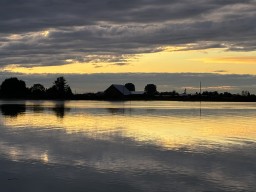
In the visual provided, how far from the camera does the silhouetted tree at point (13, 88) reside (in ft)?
566

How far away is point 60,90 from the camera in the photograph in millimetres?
178500

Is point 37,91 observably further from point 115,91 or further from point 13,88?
point 115,91

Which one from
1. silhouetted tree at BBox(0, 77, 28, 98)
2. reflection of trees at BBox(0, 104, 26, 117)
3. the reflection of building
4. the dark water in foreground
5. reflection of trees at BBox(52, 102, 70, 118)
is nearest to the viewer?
the dark water in foreground

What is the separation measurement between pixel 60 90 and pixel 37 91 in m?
11.0

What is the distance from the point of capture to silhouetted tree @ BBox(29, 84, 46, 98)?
568ft

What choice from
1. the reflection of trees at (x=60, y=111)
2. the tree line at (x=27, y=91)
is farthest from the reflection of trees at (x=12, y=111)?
the tree line at (x=27, y=91)

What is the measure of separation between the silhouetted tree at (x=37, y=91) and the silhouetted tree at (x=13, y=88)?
13.4 feet

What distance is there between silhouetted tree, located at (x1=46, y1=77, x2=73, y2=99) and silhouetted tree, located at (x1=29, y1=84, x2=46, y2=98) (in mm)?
3316

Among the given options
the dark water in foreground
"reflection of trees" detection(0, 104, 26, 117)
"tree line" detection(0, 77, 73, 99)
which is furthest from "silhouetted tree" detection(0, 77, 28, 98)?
the dark water in foreground

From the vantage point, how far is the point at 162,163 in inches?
691

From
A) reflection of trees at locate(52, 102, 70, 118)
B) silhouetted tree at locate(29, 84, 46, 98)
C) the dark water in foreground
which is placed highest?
silhouetted tree at locate(29, 84, 46, 98)

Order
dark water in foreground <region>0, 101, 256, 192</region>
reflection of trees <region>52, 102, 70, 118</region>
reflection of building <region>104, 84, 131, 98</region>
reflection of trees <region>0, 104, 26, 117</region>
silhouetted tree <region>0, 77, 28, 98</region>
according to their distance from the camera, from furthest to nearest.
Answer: reflection of building <region>104, 84, 131, 98</region> < silhouetted tree <region>0, 77, 28, 98</region> < reflection of trees <region>0, 104, 26, 117</region> < reflection of trees <region>52, 102, 70, 118</region> < dark water in foreground <region>0, 101, 256, 192</region>

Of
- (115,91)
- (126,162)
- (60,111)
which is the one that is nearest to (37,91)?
(115,91)

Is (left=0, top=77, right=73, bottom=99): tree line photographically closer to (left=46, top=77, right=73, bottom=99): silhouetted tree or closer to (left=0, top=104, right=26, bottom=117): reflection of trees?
(left=46, top=77, right=73, bottom=99): silhouetted tree
